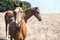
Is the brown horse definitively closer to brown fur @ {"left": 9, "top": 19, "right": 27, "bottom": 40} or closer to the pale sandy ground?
brown fur @ {"left": 9, "top": 19, "right": 27, "bottom": 40}

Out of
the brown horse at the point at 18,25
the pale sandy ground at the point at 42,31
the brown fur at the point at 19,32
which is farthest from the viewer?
the pale sandy ground at the point at 42,31

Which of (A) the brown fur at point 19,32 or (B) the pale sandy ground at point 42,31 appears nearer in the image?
(A) the brown fur at point 19,32

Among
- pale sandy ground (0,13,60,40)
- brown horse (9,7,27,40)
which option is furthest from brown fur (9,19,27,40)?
pale sandy ground (0,13,60,40)

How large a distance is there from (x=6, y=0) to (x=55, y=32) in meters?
20.2

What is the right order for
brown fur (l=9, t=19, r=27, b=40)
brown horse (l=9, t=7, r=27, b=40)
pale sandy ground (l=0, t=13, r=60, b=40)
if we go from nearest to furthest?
brown horse (l=9, t=7, r=27, b=40), brown fur (l=9, t=19, r=27, b=40), pale sandy ground (l=0, t=13, r=60, b=40)

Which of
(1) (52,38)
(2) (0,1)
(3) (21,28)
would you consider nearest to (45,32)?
(1) (52,38)

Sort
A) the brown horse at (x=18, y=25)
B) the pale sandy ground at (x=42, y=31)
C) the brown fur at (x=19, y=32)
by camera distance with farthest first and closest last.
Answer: the pale sandy ground at (x=42, y=31) < the brown fur at (x=19, y=32) < the brown horse at (x=18, y=25)

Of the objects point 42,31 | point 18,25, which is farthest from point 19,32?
point 42,31

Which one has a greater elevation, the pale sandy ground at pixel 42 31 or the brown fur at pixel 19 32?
the brown fur at pixel 19 32

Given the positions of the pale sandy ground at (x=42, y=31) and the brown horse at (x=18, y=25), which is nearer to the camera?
the brown horse at (x=18, y=25)

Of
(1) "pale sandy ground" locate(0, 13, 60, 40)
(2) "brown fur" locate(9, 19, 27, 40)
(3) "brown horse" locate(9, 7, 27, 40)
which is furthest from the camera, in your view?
(1) "pale sandy ground" locate(0, 13, 60, 40)

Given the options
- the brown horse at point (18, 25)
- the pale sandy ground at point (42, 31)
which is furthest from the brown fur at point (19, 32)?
the pale sandy ground at point (42, 31)

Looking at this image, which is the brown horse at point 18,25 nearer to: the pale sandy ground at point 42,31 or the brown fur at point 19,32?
the brown fur at point 19,32

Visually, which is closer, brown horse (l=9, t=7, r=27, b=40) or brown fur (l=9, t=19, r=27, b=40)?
brown horse (l=9, t=7, r=27, b=40)
